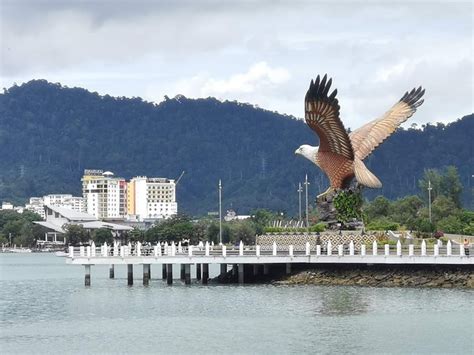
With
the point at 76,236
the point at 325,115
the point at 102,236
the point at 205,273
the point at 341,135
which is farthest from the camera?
the point at 76,236

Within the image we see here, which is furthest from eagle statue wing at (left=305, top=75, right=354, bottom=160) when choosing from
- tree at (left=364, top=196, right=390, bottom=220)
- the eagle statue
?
tree at (left=364, top=196, right=390, bottom=220)

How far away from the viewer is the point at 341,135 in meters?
64.2

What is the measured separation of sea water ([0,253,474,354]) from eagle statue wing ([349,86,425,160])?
10315mm

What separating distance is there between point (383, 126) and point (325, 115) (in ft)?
A: 25.5

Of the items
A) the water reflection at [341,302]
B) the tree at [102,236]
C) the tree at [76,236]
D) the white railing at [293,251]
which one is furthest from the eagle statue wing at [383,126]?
the tree at [76,236]

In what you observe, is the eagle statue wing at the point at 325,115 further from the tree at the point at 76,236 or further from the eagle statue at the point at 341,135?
the tree at the point at 76,236

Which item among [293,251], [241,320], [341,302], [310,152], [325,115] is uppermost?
[325,115]

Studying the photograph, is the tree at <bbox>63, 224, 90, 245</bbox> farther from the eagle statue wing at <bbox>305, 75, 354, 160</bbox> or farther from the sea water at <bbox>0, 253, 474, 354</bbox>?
the eagle statue wing at <bbox>305, 75, 354, 160</bbox>

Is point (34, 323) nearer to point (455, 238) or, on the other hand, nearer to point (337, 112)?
point (337, 112)

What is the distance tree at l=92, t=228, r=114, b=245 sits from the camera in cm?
17662

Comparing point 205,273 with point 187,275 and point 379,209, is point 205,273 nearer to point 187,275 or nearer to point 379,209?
point 187,275

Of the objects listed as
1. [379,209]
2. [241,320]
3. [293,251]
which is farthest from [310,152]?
[379,209]

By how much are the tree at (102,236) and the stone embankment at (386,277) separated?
115 metres

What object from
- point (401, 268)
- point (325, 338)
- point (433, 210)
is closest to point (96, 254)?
point (401, 268)
